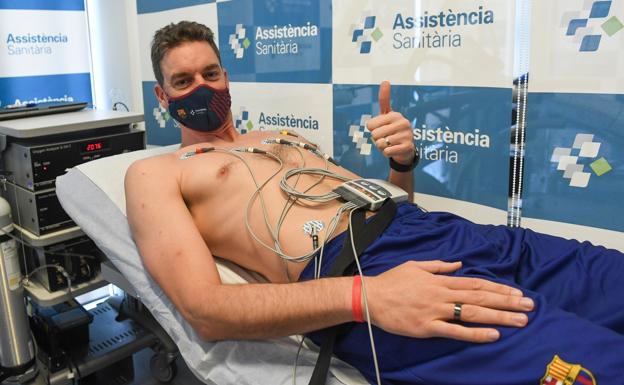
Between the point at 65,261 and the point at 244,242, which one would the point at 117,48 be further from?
the point at 244,242

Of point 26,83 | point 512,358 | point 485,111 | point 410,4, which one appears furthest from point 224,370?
point 26,83

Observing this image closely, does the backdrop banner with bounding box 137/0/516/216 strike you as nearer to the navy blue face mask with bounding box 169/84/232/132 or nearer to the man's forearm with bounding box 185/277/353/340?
the navy blue face mask with bounding box 169/84/232/132

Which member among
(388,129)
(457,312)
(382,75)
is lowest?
(457,312)

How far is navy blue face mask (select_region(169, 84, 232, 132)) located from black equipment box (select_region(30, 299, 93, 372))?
939mm

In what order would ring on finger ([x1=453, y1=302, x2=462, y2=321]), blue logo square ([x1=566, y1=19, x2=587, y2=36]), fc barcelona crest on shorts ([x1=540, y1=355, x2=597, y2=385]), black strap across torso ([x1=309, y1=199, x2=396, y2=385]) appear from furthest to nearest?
blue logo square ([x1=566, y1=19, x2=587, y2=36])
black strap across torso ([x1=309, y1=199, x2=396, y2=385])
ring on finger ([x1=453, y1=302, x2=462, y2=321])
fc barcelona crest on shorts ([x1=540, y1=355, x2=597, y2=385])

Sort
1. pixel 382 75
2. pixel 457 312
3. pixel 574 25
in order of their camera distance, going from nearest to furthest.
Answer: pixel 457 312 < pixel 574 25 < pixel 382 75

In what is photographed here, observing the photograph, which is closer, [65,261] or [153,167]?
[153,167]

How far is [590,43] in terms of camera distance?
1305 millimetres

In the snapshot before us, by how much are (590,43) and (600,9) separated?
79 millimetres

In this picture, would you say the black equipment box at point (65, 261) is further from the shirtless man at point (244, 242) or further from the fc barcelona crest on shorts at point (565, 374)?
the fc barcelona crest on shorts at point (565, 374)

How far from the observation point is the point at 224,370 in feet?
3.83

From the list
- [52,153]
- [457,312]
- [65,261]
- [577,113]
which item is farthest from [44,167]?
[577,113]

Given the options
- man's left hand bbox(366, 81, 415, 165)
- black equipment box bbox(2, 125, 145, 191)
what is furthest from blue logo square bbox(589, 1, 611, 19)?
black equipment box bbox(2, 125, 145, 191)

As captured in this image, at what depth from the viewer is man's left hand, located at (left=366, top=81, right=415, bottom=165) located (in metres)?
1.38
